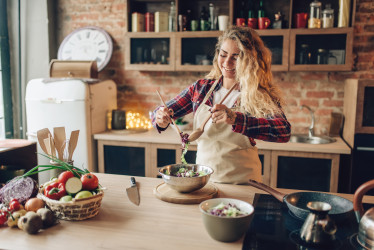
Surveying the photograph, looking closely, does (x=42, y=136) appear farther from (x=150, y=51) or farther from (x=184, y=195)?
(x=150, y=51)

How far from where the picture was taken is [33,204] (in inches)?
53.2

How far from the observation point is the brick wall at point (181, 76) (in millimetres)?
3211

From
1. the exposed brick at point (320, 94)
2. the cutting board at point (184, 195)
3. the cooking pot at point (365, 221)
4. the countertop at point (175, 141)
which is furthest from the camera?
the exposed brick at point (320, 94)

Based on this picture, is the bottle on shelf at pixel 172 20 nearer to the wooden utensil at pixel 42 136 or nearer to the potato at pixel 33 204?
the wooden utensil at pixel 42 136

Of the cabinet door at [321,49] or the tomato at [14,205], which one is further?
the cabinet door at [321,49]

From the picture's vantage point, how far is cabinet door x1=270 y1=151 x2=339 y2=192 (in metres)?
2.79

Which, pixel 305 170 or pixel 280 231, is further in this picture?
pixel 305 170

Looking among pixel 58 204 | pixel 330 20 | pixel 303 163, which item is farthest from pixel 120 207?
pixel 330 20

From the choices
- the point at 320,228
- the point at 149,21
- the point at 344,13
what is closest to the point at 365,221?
the point at 320,228

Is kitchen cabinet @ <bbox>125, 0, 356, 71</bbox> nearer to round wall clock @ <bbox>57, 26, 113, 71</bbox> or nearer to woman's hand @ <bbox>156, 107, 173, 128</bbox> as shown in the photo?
round wall clock @ <bbox>57, 26, 113, 71</bbox>

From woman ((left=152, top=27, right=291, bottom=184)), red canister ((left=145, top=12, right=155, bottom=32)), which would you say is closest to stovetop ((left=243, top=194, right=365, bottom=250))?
woman ((left=152, top=27, right=291, bottom=184))

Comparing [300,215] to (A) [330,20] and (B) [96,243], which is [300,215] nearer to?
(B) [96,243]

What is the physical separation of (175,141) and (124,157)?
0.58 meters

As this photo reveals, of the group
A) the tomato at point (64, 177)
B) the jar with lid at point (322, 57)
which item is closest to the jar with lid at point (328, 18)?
the jar with lid at point (322, 57)
